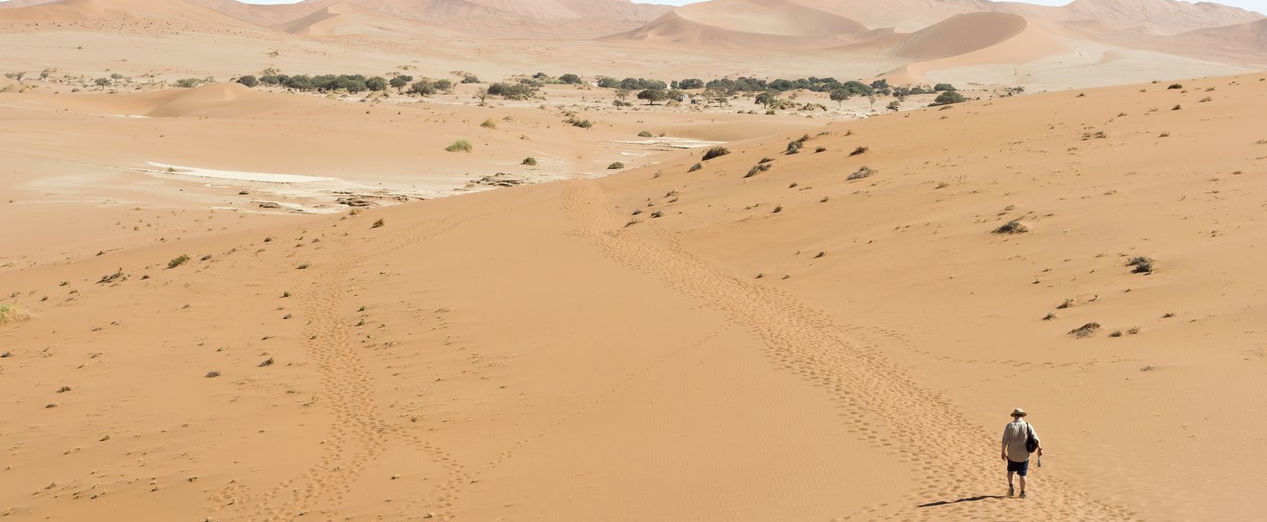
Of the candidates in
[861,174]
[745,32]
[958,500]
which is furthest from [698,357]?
[745,32]

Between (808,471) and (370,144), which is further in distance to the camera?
(370,144)

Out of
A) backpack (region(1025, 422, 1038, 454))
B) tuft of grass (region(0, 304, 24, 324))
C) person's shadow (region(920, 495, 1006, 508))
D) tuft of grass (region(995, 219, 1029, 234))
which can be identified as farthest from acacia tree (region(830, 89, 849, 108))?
backpack (region(1025, 422, 1038, 454))

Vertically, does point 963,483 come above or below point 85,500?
above

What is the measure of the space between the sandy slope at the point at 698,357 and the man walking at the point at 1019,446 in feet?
1.12

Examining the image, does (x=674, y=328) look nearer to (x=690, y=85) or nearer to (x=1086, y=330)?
(x=1086, y=330)

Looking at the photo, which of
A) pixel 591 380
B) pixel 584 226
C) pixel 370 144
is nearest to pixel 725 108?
pixel 370 144

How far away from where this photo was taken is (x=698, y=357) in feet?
54.4

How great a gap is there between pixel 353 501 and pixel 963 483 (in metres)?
6.07

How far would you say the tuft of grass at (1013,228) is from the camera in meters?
21.1

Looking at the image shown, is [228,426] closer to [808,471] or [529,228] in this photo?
[808,471]

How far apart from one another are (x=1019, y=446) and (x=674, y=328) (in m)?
8.20

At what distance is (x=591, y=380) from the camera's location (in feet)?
52.5

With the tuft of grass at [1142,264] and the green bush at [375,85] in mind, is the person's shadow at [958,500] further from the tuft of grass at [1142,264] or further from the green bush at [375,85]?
the green bush at [375,85]

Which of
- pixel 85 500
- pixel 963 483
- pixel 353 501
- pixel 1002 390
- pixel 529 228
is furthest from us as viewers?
pixel 529 228
